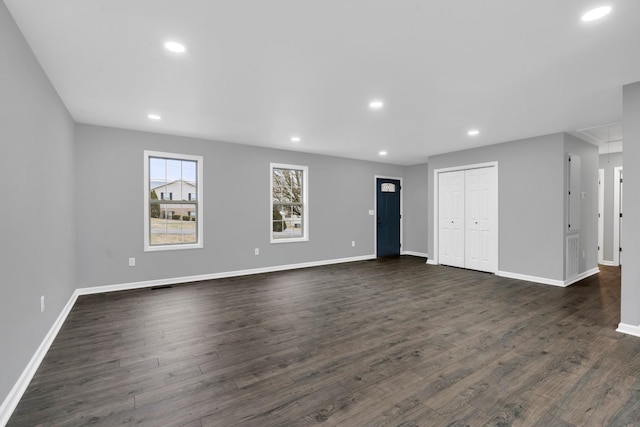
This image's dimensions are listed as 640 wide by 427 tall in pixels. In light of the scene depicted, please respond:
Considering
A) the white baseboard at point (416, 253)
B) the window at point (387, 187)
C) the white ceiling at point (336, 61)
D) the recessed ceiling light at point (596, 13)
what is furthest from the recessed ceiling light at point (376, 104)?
the white baseboard at point (416, 253)

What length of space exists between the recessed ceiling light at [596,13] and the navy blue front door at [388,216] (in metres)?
5.91

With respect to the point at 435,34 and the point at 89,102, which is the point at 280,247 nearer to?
the point at 89,102

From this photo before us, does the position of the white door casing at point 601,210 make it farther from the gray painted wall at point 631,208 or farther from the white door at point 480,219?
the gray painted wall at point 631,208

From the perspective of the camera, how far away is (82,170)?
4.47 metres

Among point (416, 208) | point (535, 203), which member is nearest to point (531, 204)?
point (535, 203)

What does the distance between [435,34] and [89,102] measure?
3916 mm

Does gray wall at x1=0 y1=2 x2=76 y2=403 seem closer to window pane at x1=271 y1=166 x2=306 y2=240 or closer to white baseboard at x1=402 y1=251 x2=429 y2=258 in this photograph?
window pane at x1=271 y1=166 x2=306 y2=240

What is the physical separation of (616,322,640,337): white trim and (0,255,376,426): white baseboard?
486 cm

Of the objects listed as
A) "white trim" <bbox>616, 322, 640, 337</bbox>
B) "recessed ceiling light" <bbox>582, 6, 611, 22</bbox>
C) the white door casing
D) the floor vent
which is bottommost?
"white trim" <bbox>616, 322, 640, 337</bbox>

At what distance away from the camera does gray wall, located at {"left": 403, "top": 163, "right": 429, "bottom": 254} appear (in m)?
8.05

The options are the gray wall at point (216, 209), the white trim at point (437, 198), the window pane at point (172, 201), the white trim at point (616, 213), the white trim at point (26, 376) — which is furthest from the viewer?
the white trim at point (616, 213)

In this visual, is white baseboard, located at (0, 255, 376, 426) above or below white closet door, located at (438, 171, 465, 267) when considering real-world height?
below

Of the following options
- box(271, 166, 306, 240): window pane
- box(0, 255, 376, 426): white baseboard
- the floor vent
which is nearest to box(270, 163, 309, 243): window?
box(271, 166, 306, 240): window pane

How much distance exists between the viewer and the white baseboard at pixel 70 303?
189 cm
